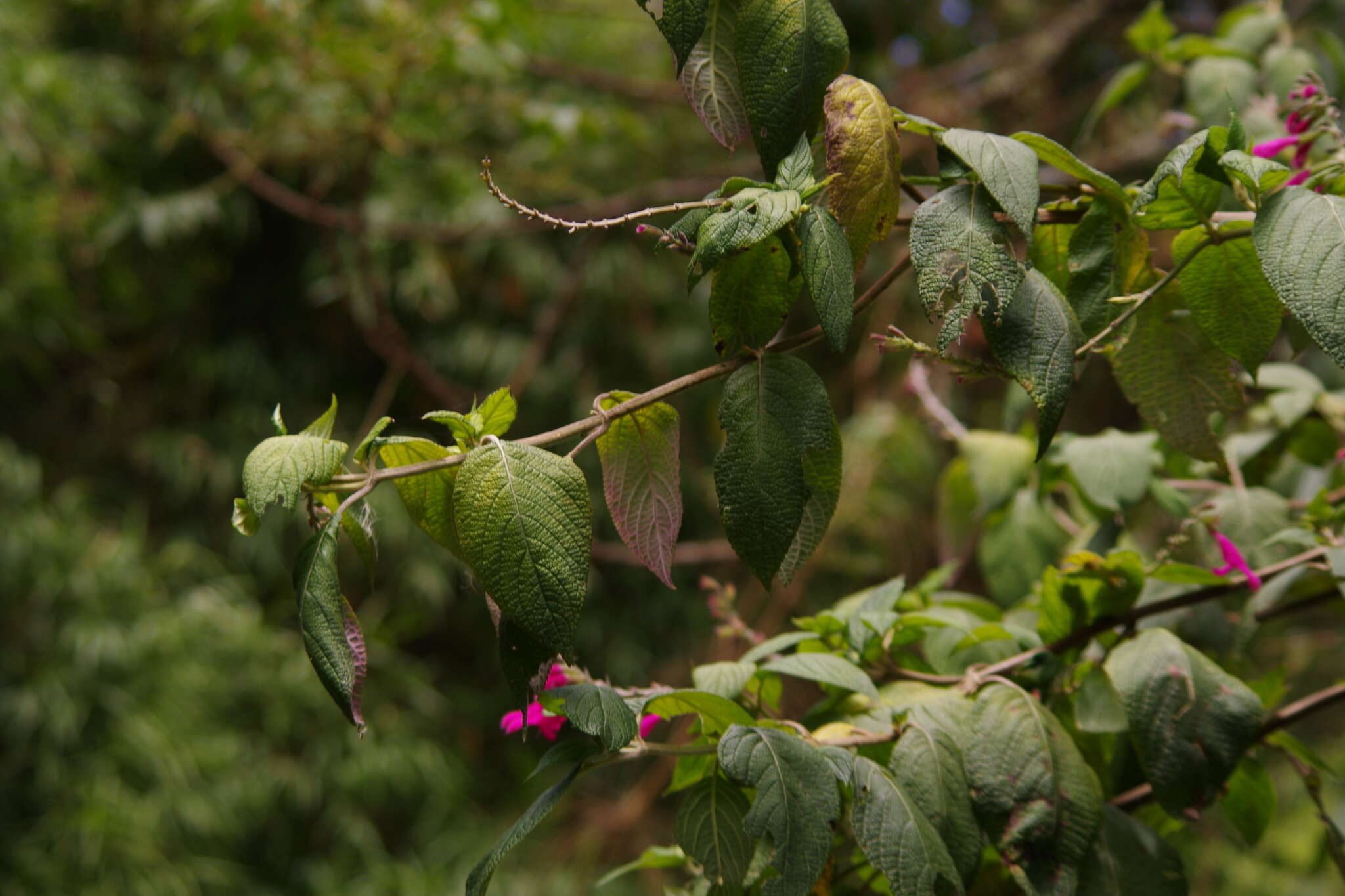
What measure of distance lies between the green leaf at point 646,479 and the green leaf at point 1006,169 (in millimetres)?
126

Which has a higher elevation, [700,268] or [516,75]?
[700,268]

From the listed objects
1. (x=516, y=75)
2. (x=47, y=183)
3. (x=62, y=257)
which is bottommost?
(x=62, y=257)

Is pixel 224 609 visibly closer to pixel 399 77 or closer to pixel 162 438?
pixel 162 438

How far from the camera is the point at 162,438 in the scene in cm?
200

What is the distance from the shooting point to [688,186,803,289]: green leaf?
28cm

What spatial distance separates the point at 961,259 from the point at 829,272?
0.05 metres

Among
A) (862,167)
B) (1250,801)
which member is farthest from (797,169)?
(1250,801)

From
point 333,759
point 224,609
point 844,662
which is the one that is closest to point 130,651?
point 224,609

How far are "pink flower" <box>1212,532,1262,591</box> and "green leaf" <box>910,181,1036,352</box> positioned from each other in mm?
248

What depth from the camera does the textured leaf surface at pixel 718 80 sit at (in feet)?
1.11

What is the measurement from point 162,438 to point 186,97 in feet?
2.21

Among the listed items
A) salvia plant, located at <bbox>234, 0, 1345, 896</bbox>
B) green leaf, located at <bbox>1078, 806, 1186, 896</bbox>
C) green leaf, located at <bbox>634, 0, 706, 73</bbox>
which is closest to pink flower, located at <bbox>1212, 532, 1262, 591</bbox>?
salvia plant, located at <bbox>234, 0, 1345, 896</bbox>

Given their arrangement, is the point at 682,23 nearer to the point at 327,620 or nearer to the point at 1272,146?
the point at 327,620

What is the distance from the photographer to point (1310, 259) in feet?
0.99
